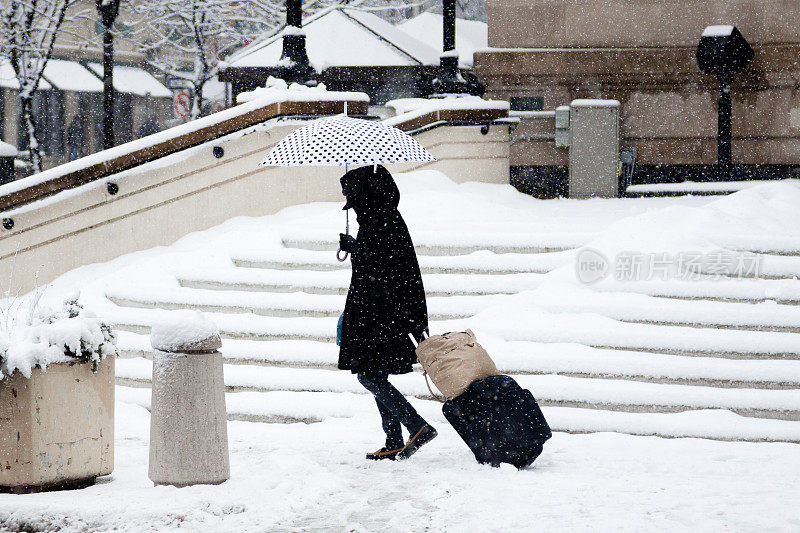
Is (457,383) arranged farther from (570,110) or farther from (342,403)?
(570,110)

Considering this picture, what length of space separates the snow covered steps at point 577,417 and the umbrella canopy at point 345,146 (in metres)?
1.99

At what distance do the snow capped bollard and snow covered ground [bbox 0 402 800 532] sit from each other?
123mm

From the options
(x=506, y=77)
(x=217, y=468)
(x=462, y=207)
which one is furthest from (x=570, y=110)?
(x=217, y=468)

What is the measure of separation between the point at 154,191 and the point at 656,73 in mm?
8235

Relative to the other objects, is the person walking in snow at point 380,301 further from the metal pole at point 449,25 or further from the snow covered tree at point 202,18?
the snow covered tree at point 202,18

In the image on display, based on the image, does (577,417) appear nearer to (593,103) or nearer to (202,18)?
(593,103)

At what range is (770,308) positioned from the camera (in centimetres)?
848

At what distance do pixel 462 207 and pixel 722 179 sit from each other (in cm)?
542

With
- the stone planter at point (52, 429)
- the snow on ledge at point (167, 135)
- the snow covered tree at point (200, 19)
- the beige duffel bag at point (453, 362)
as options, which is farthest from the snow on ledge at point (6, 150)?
the snow covered tree at point (200, 19)

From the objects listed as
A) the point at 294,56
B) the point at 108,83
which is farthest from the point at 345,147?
the point at 108,83

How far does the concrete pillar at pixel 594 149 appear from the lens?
14797mm

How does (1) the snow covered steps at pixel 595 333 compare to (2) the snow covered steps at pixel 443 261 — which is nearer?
(1) the snow covered steps at pixel 595 333

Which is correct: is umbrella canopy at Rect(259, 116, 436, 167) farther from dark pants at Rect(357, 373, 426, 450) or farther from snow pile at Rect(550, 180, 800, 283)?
snow pile at Rect(550, 180, 800, 283)

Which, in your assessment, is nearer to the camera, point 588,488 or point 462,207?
point 588,488
